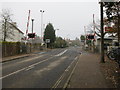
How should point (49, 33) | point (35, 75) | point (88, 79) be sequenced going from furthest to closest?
1. point (49, 33)
2. point (35, 75)
3. point (88, 79)

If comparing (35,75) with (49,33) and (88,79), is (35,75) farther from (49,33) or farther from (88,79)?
(49,33)

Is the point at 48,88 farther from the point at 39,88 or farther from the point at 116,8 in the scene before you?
the point at 116,8

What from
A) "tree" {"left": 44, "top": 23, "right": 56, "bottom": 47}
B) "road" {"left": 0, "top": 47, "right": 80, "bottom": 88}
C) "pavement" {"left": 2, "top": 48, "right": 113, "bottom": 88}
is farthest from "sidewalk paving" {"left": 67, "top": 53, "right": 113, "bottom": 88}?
"tree" {"left": 44, "top": 23, "right": 56, "bottom": 47}

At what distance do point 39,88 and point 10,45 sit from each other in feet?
67.2

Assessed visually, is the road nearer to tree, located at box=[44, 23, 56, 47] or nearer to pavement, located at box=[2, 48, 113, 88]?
pavement, located at box=[2, 48, 113, 88]

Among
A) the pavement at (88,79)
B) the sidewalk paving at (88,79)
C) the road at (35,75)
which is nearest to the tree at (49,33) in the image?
the road at (35,75)

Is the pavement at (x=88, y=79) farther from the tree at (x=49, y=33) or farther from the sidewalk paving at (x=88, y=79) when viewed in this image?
the tree at (x=49, y=33)

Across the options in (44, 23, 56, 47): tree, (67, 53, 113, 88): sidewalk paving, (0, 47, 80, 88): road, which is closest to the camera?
(67, 53, 113, 88): sidewalk paving

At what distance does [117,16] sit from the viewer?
48.8 ft

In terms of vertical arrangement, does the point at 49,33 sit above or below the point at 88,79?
above

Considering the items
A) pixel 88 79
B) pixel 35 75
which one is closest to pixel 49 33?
pixel 35 75

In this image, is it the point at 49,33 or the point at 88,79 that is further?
the point at 49,33

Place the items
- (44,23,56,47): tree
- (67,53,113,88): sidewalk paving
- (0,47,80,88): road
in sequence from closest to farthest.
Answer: (67,53,113,88): sidewalk paving → (0,47,80,88): road → (44,23,56,47): tree

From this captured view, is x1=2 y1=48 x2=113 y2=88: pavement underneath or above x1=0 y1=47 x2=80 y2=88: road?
above
